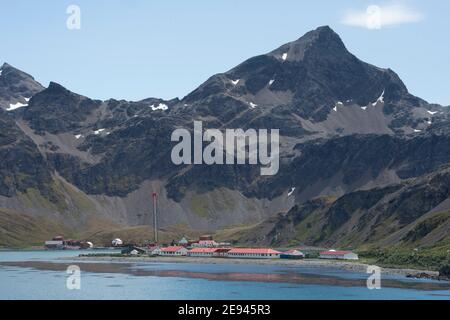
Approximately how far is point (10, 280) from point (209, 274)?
49.2 m

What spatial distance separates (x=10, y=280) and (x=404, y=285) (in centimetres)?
8644

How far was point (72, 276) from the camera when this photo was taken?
19050 cm

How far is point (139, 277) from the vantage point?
18538 centimetres

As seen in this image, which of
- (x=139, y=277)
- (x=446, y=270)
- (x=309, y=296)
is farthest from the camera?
(x=139, y=277)
